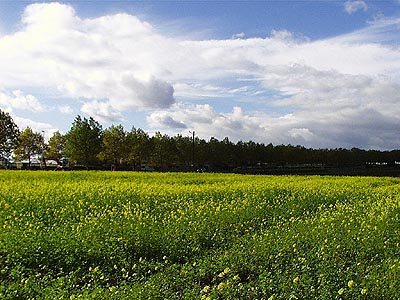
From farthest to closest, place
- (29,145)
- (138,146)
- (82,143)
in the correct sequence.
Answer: (29,145), (138,146), (82,143)

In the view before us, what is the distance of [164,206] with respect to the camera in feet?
48.0

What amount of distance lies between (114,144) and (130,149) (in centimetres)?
221

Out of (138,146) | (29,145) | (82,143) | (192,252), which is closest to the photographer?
(192,252)

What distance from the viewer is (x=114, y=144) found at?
5856 cm

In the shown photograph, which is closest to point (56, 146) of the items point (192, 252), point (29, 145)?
point (29, 145)

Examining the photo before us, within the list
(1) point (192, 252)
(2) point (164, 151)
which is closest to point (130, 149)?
(2) point (164, 151)

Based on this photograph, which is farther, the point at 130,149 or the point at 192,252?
the point at 130,149

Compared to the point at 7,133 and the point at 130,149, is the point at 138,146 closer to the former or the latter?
the point at 130,149

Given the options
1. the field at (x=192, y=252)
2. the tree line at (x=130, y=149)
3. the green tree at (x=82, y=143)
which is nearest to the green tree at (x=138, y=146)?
the tree line at (x=130, y=149)

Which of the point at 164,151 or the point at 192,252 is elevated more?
the point at 164,151

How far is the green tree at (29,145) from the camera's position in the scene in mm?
63344

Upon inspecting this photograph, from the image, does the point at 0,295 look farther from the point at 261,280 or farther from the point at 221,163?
the point at 221,163

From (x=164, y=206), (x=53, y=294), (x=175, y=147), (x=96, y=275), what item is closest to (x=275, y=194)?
(x=164, y=206)

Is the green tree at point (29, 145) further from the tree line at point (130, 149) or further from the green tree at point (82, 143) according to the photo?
the green tree at point (82, 143)
